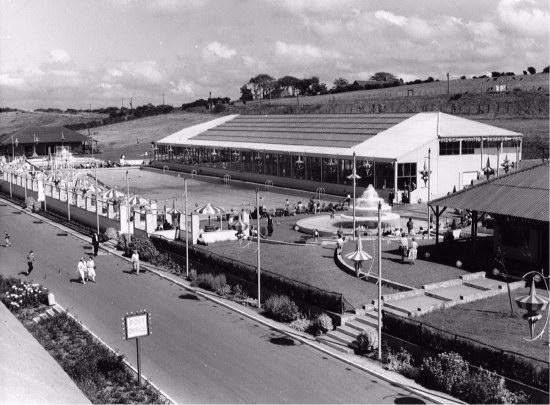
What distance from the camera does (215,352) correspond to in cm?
2180

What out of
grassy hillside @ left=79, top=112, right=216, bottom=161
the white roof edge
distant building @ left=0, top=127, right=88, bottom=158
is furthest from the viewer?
grassy hillside @ left=79, top=112, right=216, bottom=161

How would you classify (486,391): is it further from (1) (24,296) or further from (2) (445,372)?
(1) (24,296)

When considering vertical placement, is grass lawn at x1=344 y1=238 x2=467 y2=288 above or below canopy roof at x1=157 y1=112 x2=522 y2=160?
below

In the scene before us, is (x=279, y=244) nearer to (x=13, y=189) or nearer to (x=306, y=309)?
(x=306, y=309)

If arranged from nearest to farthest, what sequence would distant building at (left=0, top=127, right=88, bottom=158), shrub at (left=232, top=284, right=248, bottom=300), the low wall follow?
shrub at (left=232, top=284, right=248, bottom=300) < the low wall < distant building at (left=0, top=127, right=88, bottom=158)

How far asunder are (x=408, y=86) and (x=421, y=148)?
353ft

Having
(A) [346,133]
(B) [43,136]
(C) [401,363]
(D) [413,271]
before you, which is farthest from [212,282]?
(B) [43,136]

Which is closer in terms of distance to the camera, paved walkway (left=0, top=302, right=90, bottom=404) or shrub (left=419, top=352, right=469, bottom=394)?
paved walkway (left=0, top=302, right=90, bottom=404)

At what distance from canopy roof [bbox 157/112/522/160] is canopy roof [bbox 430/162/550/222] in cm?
2162

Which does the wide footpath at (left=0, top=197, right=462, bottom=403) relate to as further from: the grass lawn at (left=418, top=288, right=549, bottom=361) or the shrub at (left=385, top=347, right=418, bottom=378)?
the grass lawn at (left=418, top=288, right=549, bottom=361)

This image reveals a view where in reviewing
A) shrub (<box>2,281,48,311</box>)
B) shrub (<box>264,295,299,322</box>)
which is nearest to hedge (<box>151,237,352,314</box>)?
shrub (<box>264,295,299,322</box>)

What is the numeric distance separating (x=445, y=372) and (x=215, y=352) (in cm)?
733

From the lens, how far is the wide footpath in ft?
60.8

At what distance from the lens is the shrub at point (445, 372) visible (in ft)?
60.7
